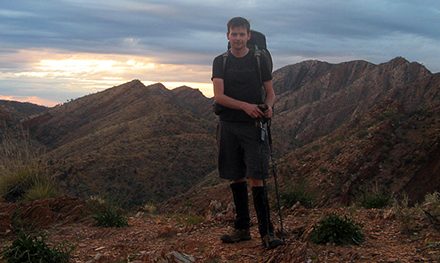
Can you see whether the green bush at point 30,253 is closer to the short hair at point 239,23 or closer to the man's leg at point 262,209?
the man's leg at point 262,209

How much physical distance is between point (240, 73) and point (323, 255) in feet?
6.51

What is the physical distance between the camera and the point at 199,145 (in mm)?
30984

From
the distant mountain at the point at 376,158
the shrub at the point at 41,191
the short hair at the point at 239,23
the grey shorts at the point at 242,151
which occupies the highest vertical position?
the short hair at the point at 239,23

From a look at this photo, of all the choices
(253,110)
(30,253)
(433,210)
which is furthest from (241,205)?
(433,210)

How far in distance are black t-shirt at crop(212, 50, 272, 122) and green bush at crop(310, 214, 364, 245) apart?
1.36 metres

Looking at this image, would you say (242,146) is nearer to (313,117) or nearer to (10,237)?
(10,237)

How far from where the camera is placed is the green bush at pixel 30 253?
5.40 metres

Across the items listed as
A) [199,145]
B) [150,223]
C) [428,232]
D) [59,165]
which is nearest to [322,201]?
[150,223]

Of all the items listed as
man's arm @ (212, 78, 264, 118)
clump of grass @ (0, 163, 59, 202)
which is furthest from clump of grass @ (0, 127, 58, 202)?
man's arm @ (212, 78, 264, 118)

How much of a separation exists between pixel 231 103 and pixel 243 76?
340 millimetres

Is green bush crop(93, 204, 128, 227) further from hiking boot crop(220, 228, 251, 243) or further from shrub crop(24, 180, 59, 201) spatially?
hiking boot crop(220, 228, 251, 243)

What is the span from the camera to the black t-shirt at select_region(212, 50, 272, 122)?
573cm

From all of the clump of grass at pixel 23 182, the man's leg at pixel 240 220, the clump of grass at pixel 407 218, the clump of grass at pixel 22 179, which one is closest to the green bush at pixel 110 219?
the clump of grass at pixel 22 179

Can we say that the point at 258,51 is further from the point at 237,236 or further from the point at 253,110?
the point at 237,236
